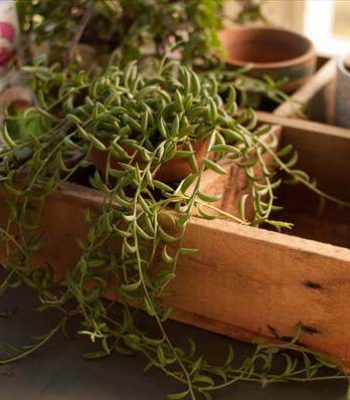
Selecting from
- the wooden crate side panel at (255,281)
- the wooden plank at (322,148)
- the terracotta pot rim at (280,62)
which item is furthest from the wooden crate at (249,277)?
the terracotta pot rim at (280,62)

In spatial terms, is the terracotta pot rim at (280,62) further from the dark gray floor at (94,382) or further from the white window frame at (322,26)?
the dark gray floor at (94,382)

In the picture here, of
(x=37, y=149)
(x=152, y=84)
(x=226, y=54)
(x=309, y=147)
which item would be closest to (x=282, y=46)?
A: (x=226, y=54)

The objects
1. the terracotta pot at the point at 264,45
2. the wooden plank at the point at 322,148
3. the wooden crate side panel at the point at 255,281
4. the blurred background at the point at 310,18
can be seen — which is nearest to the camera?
the wooden crate side panel at the point at 255,281

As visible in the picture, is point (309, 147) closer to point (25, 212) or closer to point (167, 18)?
point (167, 18)

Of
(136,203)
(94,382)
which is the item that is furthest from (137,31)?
(94,382)

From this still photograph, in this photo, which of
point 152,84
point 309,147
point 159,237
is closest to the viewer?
point 159,237

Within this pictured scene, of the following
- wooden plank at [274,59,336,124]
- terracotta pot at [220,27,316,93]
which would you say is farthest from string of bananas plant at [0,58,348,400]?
terracotta pot at [220,27,316,93]

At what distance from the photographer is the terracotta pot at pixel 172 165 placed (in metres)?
0.74

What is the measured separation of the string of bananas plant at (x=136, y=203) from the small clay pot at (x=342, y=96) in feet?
0.49

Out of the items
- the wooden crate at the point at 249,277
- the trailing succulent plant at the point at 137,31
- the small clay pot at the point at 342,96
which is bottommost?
the wooden crate at the point at 249,277

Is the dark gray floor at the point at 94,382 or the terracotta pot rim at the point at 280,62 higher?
the terracotta pot rim at the point at 280,62

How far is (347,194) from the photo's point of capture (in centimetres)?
92

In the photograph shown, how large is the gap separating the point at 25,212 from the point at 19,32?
282mm

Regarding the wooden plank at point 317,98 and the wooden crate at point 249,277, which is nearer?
the wooden crate at point 249,277
